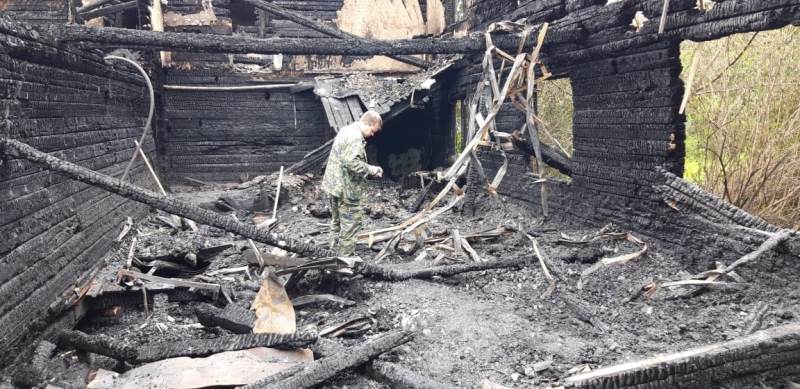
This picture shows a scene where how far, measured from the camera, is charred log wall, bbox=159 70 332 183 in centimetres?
1277

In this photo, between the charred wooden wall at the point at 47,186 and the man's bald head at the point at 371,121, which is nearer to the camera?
the charred wooden wall at the point at 47,186

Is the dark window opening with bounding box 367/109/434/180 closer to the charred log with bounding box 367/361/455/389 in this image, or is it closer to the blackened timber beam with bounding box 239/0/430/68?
the blackened timber beam with bounding box 239/0/430/68

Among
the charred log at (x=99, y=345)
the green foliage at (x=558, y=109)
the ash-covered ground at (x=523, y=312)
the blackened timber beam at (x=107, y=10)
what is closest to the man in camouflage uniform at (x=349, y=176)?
the ash-covered ground at (x=523, y=312)

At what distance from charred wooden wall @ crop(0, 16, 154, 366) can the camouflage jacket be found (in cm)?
285

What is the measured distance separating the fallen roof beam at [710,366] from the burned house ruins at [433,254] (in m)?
0.01

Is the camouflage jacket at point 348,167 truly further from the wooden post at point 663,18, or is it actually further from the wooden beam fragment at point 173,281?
the wooden post at point 663,18

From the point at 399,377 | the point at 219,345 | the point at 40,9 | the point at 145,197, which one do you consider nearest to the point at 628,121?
the point at 399,377

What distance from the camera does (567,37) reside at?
685cm

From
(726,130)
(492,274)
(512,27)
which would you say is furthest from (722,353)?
(512,27)

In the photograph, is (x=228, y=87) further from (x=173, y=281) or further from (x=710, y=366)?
(x=710, y=366)

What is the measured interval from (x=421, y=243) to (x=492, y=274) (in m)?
1.44

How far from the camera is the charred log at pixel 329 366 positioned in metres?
3.31

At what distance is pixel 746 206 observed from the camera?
21.0 feet

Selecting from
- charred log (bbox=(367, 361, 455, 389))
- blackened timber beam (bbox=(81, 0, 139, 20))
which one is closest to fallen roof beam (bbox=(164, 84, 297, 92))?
blackened timber beam (bbox=(81, 0, 139, 20))
